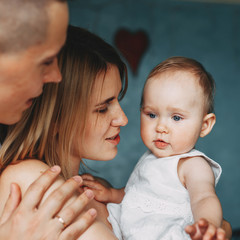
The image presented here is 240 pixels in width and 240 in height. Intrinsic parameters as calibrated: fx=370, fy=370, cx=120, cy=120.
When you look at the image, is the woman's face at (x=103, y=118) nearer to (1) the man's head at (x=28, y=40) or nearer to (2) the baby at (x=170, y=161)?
(2) the baby at (x=170, y=161)

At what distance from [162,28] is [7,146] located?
115 inches

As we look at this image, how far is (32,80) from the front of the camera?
1.04 meters

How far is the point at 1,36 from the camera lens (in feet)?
3.11

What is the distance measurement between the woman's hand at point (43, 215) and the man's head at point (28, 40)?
31 centimetres

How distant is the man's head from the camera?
0.95 meters

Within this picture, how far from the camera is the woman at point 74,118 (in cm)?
134

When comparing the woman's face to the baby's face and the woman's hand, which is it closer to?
→ the baby's face

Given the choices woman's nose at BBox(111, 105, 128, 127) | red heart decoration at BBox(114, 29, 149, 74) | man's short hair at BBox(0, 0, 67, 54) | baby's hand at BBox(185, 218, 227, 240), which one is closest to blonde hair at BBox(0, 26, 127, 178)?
woman's nose at BBox(111, 105, 128, 127)

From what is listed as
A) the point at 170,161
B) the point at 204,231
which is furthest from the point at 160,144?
the point at 204,231

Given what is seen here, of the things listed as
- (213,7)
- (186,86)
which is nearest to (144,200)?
(186,86)

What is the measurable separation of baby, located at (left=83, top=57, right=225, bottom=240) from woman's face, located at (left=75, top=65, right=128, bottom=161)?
14cm

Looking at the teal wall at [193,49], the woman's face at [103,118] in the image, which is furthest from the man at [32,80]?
the teal wall at [193,49]

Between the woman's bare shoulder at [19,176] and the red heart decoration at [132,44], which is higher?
the red heart decoration at [132,44]

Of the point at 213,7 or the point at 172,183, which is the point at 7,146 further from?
the point at 213,7
